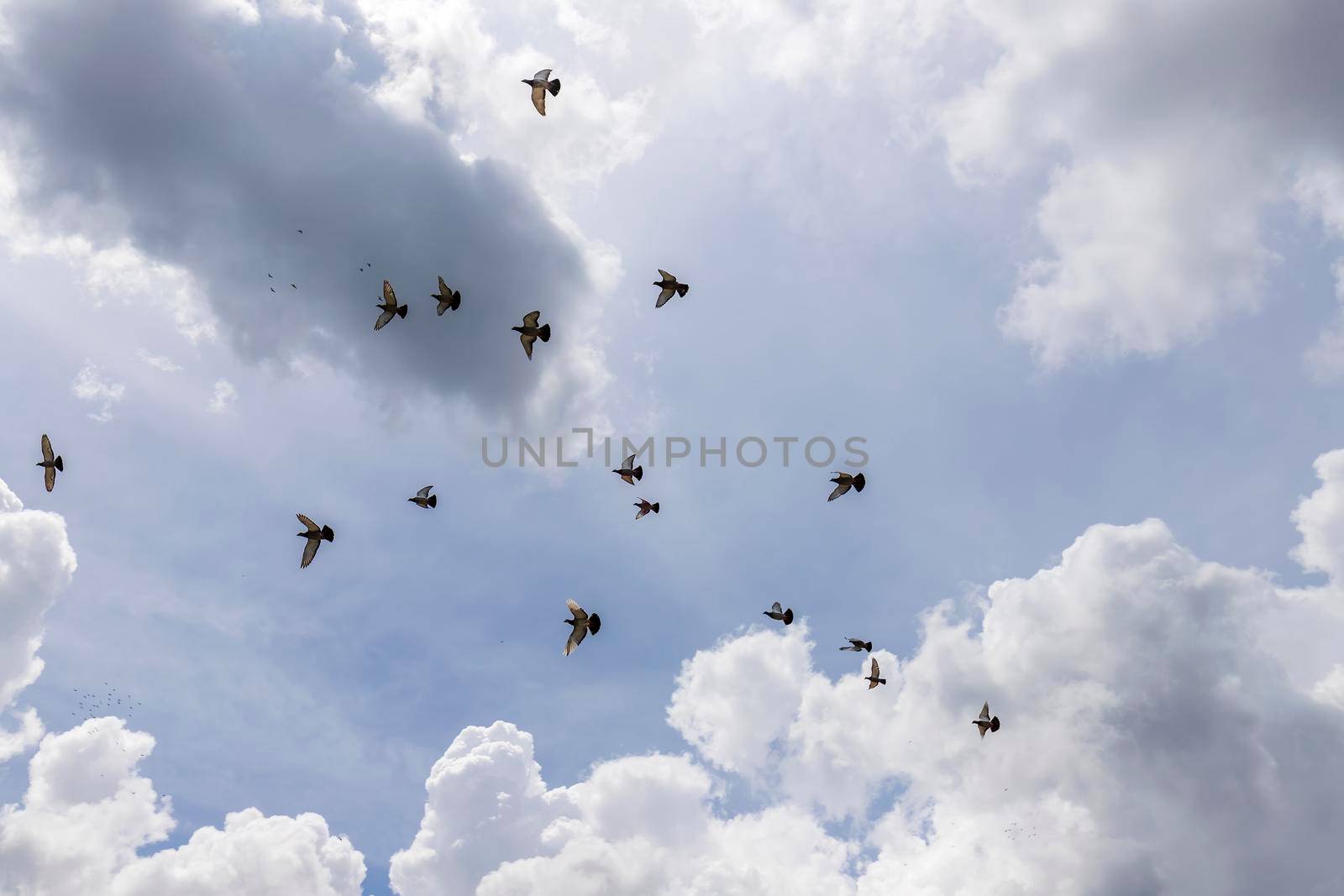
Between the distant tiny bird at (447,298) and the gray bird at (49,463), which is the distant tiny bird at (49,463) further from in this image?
the distant tiny bird at (447,298)

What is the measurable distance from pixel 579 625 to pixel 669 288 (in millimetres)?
23878

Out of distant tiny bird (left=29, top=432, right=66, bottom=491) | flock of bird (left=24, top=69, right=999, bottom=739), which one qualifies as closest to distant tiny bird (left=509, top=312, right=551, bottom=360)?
flock of bird (left=24, top=69, right=999, bottom=739)

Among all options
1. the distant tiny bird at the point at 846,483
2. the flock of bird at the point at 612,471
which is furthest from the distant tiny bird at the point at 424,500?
the distant tiny bird at the point at 846,483

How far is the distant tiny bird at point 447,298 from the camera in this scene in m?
57.2

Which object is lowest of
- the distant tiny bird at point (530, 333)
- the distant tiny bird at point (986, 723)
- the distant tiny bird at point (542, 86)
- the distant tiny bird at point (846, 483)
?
the distant tiny bird at point (986, 723)

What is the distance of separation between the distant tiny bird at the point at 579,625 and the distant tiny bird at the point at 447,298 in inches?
843

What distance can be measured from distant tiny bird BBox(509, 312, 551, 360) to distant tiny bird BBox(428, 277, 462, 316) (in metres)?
4.24

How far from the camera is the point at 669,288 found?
59.6 m

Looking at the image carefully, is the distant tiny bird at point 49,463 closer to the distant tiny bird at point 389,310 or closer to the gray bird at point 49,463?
the gray bird at point 49,463

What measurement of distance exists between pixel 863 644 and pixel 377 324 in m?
46.7

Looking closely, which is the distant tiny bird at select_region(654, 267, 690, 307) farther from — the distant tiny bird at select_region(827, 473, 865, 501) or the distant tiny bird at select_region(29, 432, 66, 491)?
the distant tiny bird at select_region(29, 432, 66, 491)

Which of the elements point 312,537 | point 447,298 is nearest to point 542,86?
point 447,298

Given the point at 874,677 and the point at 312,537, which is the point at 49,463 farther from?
the point at 874,677

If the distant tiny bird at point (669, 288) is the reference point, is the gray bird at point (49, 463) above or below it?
below
